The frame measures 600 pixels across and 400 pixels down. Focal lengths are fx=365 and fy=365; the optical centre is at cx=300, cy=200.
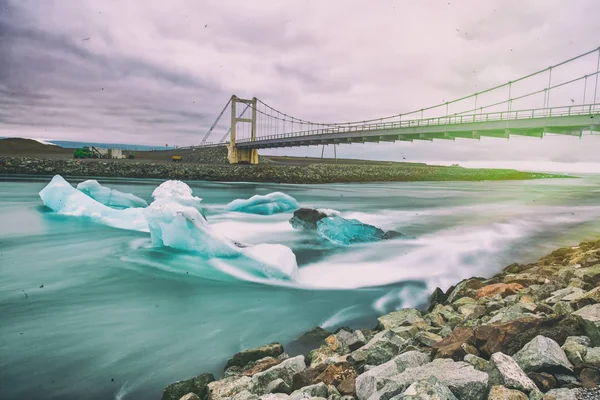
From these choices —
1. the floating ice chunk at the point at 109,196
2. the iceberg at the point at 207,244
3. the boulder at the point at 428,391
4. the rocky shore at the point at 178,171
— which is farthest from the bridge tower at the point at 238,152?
the boulder at the point at 428,391

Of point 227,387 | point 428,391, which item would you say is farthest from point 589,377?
point 227,387

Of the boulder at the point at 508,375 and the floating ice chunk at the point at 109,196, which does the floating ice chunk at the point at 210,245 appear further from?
the floating ice chunk at the point at 109,196

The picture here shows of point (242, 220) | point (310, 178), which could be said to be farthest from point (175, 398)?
point (310, 178)

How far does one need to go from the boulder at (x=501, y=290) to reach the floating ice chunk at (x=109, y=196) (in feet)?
40.8

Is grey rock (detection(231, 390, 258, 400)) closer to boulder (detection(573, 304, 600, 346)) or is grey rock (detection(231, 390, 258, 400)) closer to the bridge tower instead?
boulder (detection(573, 304, 600, 346))

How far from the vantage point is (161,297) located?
548 cm

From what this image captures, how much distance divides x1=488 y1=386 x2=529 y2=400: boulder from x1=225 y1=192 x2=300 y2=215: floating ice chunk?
1226 cm

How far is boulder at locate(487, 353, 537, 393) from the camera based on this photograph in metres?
2.09

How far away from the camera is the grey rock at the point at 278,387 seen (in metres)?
2.70

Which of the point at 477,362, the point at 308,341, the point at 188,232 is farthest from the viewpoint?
the point at 188,232

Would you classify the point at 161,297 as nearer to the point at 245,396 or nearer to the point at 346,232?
the point at 245,396

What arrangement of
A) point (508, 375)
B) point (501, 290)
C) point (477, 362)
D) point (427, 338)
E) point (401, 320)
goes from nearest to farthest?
1. point (508, 375)
2. point (477, 362)
3. point (427, 338)
4. point (401, 320)
5. point (501, 290)

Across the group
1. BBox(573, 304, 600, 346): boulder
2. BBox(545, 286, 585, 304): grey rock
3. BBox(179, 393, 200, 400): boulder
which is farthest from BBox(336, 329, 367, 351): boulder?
BBox(545, 286, 585, 304): grey rock

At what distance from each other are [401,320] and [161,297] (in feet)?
11.4
